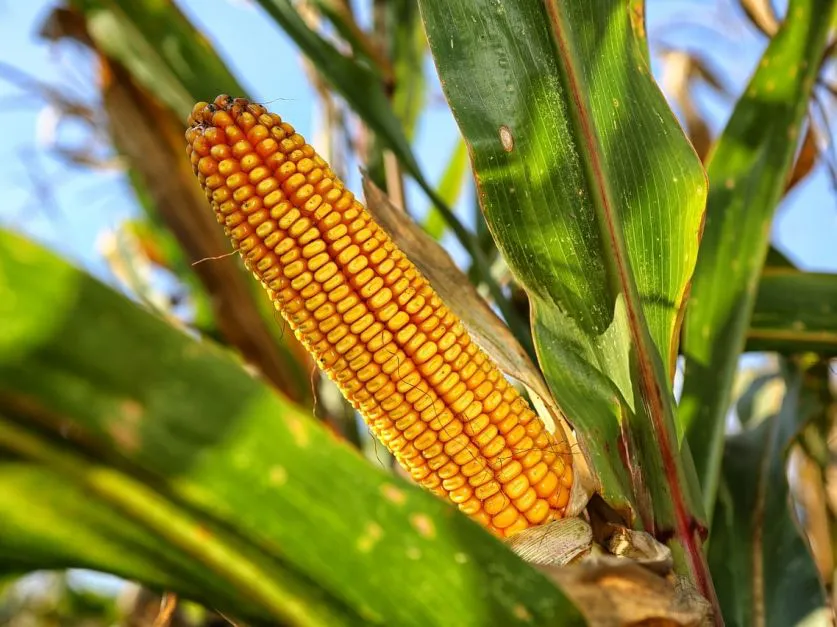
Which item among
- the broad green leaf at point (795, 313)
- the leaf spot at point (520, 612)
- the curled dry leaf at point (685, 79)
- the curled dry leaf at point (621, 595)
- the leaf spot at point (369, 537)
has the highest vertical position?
the leaf spot at point (369, 537)

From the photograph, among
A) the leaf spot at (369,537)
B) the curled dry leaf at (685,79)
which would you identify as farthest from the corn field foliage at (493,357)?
the curled dry leaf at (685,79)

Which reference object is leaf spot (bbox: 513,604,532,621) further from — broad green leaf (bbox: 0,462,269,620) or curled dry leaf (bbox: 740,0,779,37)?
curled dry leaf (bbox: 740,0,779,37)

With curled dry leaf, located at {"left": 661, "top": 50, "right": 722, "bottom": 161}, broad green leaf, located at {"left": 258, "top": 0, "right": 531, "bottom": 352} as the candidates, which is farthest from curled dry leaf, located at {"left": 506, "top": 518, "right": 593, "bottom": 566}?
curled dry leaf, located at {"left": 661, "top": 50, "right": 722, "bottom": 161}

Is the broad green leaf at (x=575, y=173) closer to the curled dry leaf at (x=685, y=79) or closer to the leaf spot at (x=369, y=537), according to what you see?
the leaf spot at (x=369, y=537)

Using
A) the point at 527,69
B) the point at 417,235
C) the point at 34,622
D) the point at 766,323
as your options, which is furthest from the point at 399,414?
the point at 34,622

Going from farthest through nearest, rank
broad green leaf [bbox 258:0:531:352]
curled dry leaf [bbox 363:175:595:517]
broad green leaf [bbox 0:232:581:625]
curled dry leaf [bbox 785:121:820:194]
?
curled dry leaf [bbox 785:121:820:194], broad green leaf [bbox 258:0:531:352], curled dry leaf [bbox 363:175:595:517], broad green leaf [bbox 0:232:581:625]

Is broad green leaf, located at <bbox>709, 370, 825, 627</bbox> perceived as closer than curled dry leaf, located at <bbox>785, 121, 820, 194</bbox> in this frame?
Yes
